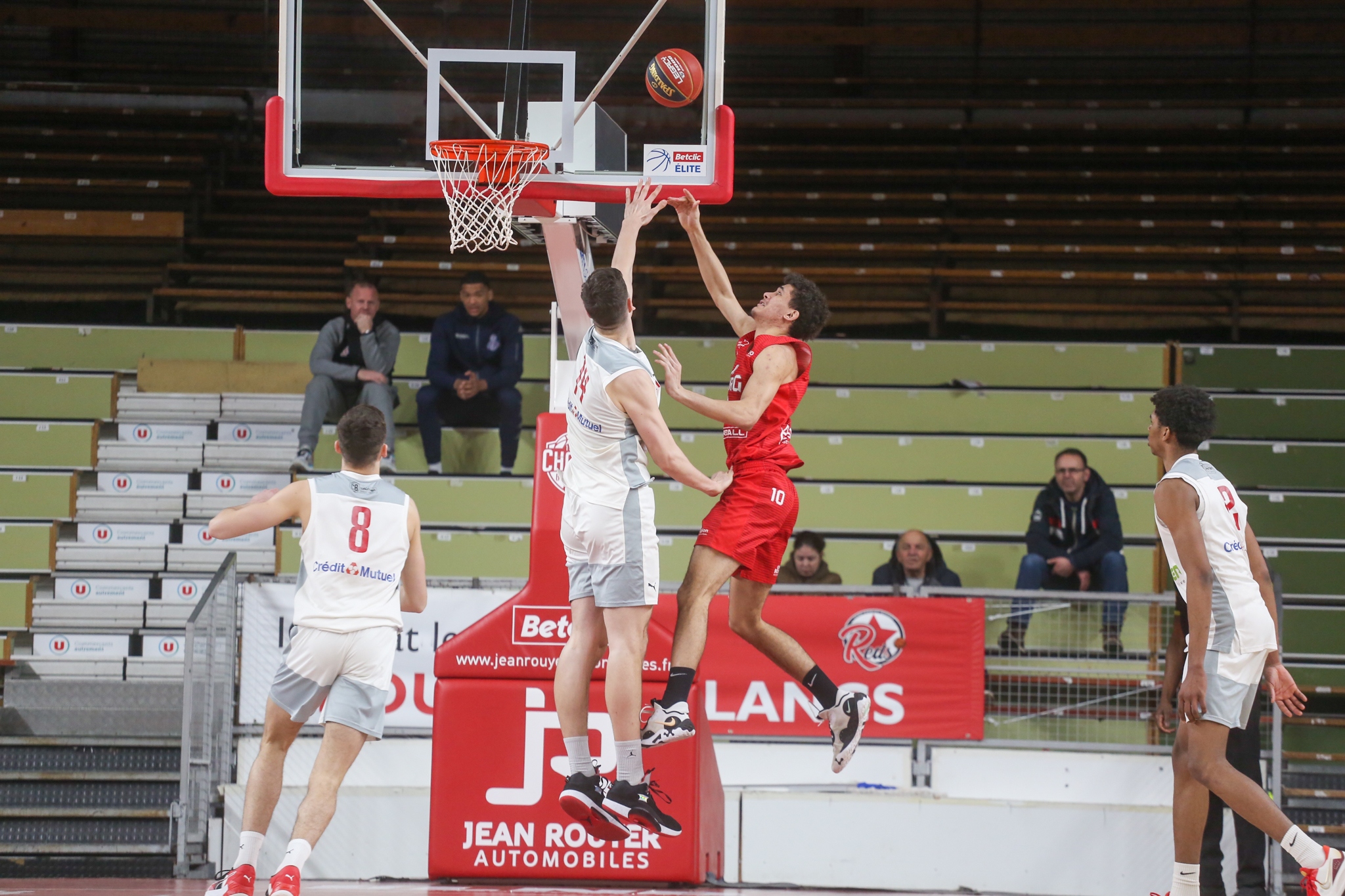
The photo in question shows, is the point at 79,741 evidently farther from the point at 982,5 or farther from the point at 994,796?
the point at 982,5

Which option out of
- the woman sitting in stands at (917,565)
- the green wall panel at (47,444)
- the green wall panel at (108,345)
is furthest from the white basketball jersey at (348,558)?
the green wall panel at (108,345)

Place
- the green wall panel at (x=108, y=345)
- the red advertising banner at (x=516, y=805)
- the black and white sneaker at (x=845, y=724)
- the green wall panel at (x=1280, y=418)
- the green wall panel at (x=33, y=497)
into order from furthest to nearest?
1. the green wall panel at (x=108, y=345)
2. the green wall panel at (x=1280, y=418)
3. the green wall panel at (x=33, y=497)
4. the red advertising banner at (x=516, y=805)
5. the black and white sneaker at (x=845, y=724)

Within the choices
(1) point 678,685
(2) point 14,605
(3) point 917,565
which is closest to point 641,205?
(1) point 678,685

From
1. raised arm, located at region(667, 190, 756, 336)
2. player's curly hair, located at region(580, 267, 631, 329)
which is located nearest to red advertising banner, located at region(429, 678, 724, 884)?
raised arm, located at region(667, 190, 756, 336)

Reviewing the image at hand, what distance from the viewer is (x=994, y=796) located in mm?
8555

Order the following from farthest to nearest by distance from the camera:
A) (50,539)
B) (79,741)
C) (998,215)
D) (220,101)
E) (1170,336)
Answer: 1. (220,101)
2. (998,215)
3. (1170,336)
4. (50,539)
5. (79,741)

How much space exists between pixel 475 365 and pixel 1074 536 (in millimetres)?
4659

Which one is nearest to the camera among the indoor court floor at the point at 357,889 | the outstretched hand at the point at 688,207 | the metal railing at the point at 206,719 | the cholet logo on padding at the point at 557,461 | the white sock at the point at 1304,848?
the white sock at the point at 1304,848

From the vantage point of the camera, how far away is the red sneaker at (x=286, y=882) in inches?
206

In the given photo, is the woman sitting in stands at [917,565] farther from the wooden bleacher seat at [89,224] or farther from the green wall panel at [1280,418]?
the wooden bleacher seat at [89,224]

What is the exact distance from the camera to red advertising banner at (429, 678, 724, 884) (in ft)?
22.7

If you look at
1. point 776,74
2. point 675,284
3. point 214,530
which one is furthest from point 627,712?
point 776,74

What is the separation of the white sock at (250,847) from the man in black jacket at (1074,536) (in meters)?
5.50

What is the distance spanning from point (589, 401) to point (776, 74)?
35.0 feet
